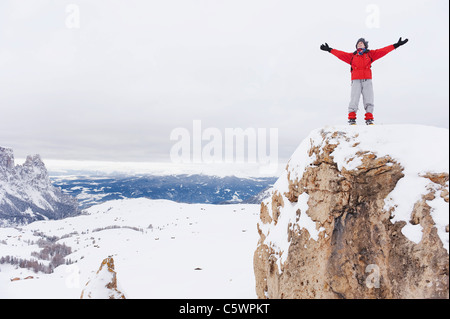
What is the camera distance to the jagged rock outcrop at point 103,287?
24.0 feet

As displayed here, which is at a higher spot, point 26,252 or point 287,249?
point 287,249

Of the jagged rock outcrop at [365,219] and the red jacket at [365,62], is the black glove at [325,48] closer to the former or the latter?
the red jacket at [365,62]

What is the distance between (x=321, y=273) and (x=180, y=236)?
17.0m

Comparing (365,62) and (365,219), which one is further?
(365,62)

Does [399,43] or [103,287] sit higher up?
[399,43]

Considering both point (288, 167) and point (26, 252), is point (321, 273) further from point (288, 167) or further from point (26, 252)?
Answer: point (26, 252)

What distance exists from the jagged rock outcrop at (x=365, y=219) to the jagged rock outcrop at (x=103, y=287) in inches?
198

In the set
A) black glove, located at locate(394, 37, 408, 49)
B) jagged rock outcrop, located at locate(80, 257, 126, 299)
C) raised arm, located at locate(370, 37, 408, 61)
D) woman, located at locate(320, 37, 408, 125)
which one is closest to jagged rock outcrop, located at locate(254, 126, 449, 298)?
woman, located at locate(320, 37, 408, 125)

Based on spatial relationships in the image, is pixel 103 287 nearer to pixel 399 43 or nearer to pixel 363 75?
pixel 363 75

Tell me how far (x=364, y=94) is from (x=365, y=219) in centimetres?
486

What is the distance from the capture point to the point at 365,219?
5.81 m

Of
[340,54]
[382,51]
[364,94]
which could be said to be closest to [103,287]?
[364,94]

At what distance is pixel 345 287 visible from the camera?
5750 millimetres
